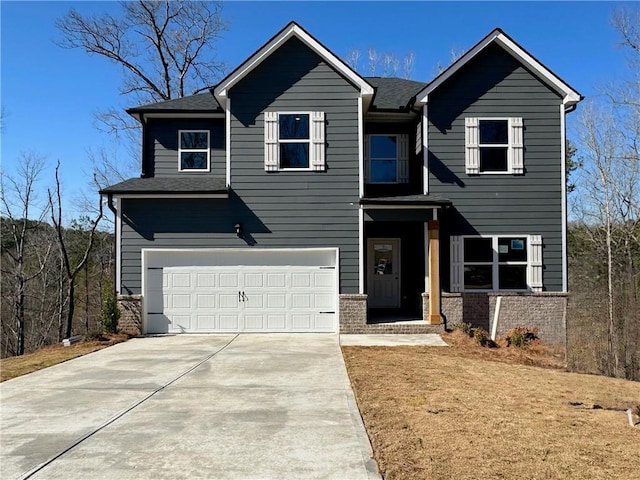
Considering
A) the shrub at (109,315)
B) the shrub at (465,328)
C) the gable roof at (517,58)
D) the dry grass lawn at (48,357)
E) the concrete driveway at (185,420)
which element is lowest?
the dry grass lawn at (48,357)

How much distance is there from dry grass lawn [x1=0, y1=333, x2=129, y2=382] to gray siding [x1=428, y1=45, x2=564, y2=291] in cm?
892

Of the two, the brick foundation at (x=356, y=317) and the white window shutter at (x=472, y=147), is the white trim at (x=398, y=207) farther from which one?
the brick foundation at (x=356, y=317)

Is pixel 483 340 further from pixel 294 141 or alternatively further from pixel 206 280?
pixel 206 280

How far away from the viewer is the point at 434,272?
12.7 meters

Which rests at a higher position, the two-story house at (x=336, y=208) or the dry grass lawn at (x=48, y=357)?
the two-story house at (x=336, y=208)

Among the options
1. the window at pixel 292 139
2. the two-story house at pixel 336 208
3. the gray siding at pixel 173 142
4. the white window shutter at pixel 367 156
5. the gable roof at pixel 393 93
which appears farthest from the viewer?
the white window shutter at pixel 367 156

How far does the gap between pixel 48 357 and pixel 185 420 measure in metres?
6.03

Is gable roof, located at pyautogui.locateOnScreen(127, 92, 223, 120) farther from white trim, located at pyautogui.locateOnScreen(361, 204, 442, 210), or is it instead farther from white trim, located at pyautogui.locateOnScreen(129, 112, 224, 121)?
white trim, located at pyautogui.locateOnScreen(361, 204, 442, 210)

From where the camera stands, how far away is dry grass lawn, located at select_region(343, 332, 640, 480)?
4.40 m

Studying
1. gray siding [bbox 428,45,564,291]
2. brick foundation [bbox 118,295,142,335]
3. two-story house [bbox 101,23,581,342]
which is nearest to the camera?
brick foundation [bbox 118,295,142,335]

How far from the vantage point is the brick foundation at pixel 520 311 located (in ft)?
43.3

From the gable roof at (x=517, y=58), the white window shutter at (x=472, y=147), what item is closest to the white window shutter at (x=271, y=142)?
the gable roof at (x=517, y=58)

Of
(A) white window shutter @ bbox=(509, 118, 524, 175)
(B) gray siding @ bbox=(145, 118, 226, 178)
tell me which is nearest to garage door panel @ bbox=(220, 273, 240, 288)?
(B) gray siding @ bbox=(145, 118, 226, 178)

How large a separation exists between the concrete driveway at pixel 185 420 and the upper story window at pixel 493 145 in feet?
23.4
